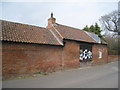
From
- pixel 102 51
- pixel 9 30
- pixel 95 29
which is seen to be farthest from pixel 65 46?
pixel 95 29

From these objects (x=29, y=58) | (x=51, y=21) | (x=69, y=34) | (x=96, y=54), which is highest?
(x=51, y=21)

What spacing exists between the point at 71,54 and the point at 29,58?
5.62 m

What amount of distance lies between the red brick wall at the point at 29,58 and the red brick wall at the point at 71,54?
2.76 ft

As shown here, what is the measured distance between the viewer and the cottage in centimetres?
883

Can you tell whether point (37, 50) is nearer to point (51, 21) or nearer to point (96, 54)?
point (51, 21)

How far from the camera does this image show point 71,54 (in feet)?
43.3

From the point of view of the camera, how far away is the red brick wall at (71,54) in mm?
12602

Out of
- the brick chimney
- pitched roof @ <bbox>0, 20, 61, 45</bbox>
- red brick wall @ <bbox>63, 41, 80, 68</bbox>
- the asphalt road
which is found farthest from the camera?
the brick chimney

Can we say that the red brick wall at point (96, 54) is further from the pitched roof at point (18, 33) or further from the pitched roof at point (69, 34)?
the pitched roof at point (18, 33)

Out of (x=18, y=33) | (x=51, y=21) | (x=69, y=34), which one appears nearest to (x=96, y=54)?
(x=69, y=34)

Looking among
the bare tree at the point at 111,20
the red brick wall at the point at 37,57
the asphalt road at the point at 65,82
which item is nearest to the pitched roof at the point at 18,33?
the red brick wall at the point at 37,57

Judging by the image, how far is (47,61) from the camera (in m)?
11.1

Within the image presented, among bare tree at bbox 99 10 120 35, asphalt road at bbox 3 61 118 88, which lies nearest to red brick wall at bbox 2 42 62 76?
asphalt road at bbox 3 61 118 88

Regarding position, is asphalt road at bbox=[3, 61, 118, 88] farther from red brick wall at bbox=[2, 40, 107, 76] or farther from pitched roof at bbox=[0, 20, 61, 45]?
pitched roof at bbox=[0, 20, 61, 45]
